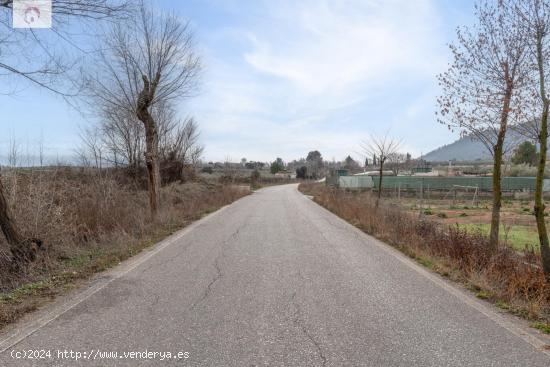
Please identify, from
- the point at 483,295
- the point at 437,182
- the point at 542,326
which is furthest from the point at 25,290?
the point at 437,182

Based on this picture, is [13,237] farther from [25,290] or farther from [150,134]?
[150,134]

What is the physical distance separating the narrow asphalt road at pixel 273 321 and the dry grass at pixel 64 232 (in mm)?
650

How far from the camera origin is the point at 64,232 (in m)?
8.73

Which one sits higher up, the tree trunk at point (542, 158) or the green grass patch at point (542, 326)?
the tree trunk at point (542, 158)

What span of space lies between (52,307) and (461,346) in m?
4.81

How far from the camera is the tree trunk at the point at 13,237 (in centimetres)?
700

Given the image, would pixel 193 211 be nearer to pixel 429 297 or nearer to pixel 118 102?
pixel 118 102

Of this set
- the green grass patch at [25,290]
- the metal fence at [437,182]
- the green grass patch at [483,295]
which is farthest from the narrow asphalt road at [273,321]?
the metal fence at [437,182]

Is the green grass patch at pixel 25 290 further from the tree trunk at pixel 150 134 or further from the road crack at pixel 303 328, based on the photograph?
the tree trunk at pixel 150 134

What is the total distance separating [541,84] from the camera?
680 centimetres

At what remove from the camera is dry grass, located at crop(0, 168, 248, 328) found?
5.96 m

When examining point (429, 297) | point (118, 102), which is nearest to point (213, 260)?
point (429, 297)

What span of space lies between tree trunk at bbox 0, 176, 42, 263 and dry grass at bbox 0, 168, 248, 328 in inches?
5.9

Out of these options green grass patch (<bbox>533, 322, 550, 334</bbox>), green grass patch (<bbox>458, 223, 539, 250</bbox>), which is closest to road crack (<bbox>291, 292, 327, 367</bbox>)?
green grass patch (<bbox>533, 322, 550, 334</bbox>)
